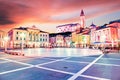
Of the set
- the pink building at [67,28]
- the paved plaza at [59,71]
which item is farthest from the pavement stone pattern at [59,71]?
the pink building at [67,28]

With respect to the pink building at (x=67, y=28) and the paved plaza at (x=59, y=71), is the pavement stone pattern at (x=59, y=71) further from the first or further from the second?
the pink building at (x=67, y=28)

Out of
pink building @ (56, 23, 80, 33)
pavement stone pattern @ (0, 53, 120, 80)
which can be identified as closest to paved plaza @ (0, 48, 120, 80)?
pavement stone pattern @ (0, 53, 120, 80)

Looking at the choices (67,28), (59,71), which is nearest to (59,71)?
(59,71)

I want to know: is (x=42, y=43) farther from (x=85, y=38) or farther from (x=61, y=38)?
(x=85, y=38)

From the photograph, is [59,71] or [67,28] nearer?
[59,71]

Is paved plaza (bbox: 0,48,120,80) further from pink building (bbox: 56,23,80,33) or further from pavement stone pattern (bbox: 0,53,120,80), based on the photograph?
pink building (bbox: 56,23,80,33)

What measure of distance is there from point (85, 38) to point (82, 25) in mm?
19997

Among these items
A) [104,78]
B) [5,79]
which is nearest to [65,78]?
[104,78]

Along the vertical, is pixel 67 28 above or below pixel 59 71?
above

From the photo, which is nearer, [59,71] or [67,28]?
[59,71]

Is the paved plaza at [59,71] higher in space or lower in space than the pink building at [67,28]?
lower

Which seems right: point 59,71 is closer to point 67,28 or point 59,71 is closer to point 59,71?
point 59,71

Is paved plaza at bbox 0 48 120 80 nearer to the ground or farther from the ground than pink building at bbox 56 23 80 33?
nearer to the ground

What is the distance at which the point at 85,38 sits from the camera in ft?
244
